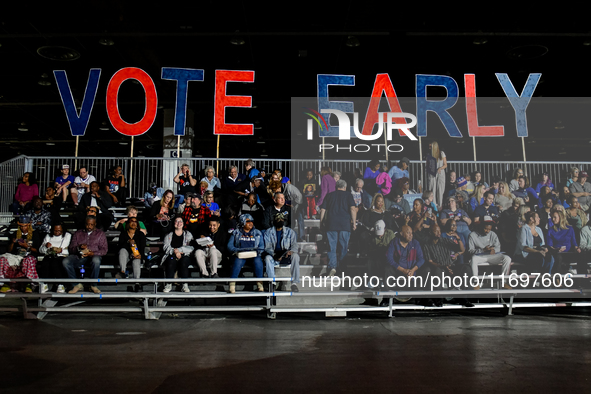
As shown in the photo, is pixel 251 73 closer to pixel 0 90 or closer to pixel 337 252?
pixel 337 252

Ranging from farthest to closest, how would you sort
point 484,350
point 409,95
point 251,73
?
point 409,95 → point 251,73 → point 484,350

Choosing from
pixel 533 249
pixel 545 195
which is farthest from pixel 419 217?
pixel 545 195

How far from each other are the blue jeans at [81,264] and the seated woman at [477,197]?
8803 millimetres

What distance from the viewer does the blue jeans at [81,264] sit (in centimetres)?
955

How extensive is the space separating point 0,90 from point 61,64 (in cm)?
518

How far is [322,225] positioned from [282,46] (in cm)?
758

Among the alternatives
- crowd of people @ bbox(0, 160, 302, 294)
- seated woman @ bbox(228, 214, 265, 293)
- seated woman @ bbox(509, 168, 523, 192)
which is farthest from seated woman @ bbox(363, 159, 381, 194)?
seated woman @ bbox(228, 214, 265, 293)

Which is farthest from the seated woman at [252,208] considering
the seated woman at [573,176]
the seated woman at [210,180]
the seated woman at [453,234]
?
the seated woman at [573,176]

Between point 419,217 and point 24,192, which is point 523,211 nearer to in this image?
point 419,217

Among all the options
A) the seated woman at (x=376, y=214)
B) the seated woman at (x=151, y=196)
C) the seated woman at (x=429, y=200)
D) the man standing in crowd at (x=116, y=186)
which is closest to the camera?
the seated woman at (x=376, y=214)

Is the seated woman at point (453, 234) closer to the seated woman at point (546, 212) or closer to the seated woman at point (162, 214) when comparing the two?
the seated woman at point (546, 212)

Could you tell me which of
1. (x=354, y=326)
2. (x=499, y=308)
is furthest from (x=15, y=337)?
(x=499, y=308)

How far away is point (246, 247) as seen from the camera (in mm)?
9727

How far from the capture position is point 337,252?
1042 cm
